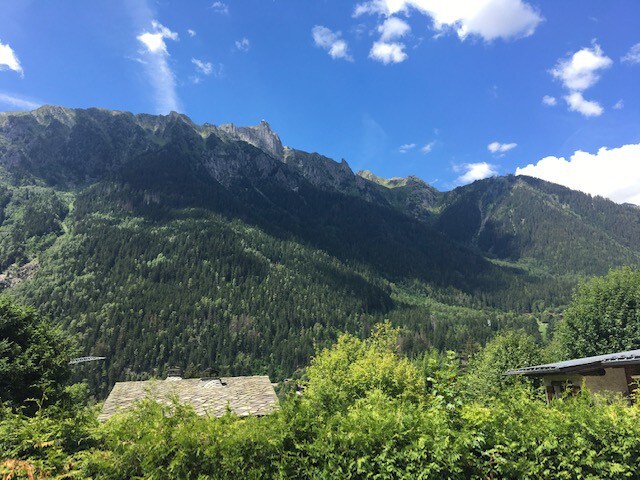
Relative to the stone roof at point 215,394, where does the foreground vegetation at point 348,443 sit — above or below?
above

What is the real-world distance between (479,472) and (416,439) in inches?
60.7

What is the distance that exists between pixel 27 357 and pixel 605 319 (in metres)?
50.3

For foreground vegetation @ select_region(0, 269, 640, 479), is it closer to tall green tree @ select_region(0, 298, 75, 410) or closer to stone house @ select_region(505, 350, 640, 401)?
stone house @ select_region(505, 350, 640, 401)

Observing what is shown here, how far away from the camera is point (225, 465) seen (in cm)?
824

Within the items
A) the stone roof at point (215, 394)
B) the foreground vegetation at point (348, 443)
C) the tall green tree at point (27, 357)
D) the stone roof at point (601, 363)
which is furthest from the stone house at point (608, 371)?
the tall green tree at point (27, 357)

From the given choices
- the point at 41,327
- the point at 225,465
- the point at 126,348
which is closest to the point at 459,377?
the point at 225,465

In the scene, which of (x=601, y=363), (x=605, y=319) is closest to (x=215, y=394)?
(x=601, y=363)

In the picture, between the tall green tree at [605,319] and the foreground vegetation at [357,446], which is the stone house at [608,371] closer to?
the foreground vegetation at [357,446]

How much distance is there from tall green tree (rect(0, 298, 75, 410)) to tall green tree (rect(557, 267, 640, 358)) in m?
46.6

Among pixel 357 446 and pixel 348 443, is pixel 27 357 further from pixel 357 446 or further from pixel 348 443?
pixel 357 446

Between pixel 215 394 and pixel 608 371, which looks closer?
pixel 608 371

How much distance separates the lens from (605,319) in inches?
1518

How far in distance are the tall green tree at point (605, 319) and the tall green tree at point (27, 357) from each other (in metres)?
46.6

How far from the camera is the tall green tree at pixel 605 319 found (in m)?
37.3
